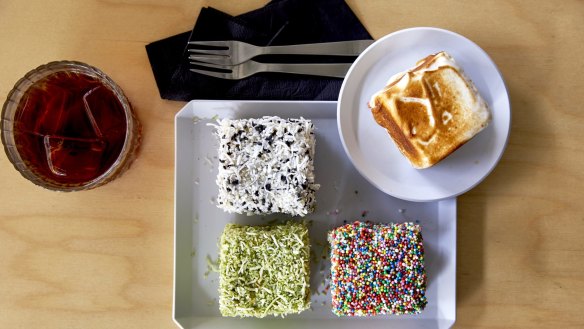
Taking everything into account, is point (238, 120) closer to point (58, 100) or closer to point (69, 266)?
point (58, 100)

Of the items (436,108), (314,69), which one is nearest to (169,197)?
(314,69)

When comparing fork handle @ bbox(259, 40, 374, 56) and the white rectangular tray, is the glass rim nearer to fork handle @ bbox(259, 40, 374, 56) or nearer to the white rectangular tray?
the white rectangular tray

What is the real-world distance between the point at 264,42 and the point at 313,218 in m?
0.58

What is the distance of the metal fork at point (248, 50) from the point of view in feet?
5.07

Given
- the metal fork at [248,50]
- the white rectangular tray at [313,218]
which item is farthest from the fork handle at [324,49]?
the white rectangular tray at [313,218]

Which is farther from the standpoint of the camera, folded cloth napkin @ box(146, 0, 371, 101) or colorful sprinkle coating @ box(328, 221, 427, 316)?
folded cloth napkin @ box(146, 0, 371, 101)

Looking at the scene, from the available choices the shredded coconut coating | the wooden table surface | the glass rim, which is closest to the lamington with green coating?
the shredded coconut coating

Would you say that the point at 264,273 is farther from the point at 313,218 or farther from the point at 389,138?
the point at 389,138

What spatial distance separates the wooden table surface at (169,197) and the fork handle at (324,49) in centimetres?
8

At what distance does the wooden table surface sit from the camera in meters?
1.57

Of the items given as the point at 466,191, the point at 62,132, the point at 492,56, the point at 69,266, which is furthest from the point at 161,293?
the point at 492,56

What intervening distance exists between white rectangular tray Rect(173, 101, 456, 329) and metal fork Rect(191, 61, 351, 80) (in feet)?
0.37

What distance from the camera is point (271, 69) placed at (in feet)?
5.11

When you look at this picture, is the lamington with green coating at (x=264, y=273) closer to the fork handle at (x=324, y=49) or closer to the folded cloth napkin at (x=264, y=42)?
the folded cloth napkin at (x=264, y=42)
